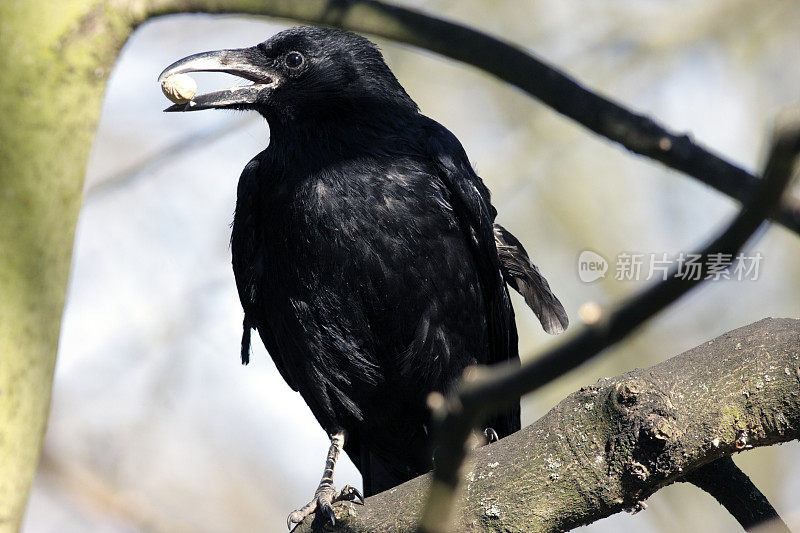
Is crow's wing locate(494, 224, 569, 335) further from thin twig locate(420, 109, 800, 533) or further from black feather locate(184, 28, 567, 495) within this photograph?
thin twig locate(420, 109, 800, 533)

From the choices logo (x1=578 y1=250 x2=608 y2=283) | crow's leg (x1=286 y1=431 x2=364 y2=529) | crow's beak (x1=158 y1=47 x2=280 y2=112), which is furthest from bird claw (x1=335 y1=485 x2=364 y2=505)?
logo (x1=578 y1=250 x2=608 y2=283)

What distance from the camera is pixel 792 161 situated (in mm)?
1048

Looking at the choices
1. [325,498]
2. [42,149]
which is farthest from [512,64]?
[325,498]

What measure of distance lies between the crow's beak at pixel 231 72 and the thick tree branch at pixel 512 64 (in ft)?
5.58

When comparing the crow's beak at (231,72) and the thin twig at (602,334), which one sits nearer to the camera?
the thin twig at (602,334)

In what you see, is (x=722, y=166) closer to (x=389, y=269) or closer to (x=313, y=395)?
(x=389, y=269)

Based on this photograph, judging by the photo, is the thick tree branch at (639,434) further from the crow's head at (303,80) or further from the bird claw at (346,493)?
the crow's head at (303,80)

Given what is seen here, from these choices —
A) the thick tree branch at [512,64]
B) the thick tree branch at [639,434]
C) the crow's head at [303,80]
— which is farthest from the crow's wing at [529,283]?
the thick tree branch at [512,64]

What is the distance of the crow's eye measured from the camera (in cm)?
391

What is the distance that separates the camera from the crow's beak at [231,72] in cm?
369

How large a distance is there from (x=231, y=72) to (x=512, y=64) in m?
2.27

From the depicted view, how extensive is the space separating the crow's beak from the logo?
167 inches

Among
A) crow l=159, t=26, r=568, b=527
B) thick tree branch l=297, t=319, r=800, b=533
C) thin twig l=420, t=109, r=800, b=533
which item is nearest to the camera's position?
thin twig l=420, t=109, r=800, b=533

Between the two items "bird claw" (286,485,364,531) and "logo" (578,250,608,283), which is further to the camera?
"logo" (578,250,608,283)
